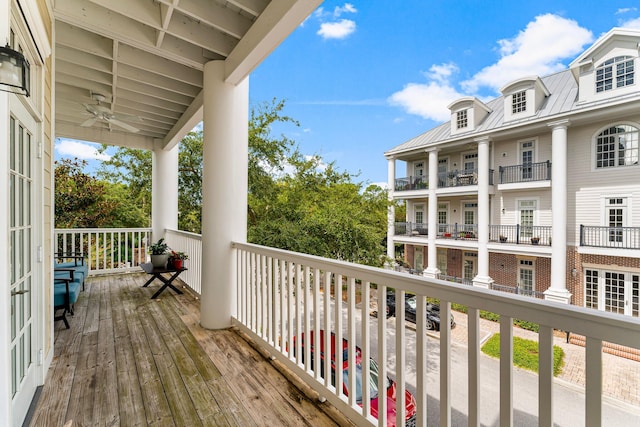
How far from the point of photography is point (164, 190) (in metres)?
5.54

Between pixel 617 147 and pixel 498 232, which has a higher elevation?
pixel 617 147

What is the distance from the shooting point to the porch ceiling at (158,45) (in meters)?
2.23

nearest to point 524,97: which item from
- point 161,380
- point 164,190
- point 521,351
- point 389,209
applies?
point 389,209

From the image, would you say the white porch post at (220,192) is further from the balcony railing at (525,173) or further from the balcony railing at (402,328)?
the balcony railing at (525,173)

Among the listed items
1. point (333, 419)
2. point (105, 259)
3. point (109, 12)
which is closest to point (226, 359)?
point (333, 419)

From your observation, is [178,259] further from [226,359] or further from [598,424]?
[598,424]

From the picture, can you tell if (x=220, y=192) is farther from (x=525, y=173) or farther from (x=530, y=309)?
(x=525, y=173)

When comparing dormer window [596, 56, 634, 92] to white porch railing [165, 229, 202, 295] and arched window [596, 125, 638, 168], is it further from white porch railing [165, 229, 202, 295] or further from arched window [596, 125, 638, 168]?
white porch railing [165, 229, 202, 295]

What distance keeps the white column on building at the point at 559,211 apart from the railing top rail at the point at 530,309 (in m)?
4.21

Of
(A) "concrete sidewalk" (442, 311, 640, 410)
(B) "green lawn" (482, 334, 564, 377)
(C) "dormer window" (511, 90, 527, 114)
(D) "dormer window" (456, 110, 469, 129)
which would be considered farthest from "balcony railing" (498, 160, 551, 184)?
(B) "green lawn" (482, 334, 564, 377)

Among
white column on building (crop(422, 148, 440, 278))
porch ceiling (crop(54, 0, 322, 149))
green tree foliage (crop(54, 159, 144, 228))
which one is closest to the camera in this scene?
porch ceiling (crop(54, 0, 322, 149))

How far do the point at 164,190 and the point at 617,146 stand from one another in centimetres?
730

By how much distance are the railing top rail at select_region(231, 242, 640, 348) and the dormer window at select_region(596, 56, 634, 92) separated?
4779 millimetres

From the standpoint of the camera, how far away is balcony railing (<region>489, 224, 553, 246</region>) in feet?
16.0
